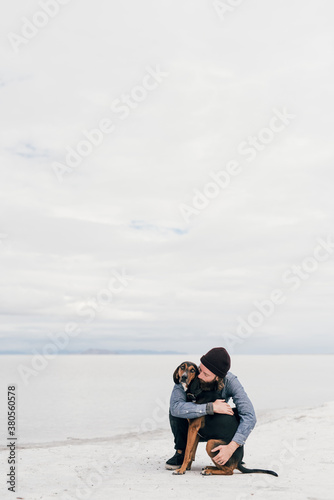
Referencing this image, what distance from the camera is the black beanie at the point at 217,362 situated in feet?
24.3

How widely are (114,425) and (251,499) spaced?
17.8 m

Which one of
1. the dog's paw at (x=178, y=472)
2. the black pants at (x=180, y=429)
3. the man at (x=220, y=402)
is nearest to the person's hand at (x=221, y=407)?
the man at (x=220, y=402)

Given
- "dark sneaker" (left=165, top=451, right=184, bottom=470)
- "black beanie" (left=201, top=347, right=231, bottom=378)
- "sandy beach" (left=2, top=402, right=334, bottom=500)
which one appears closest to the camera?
"sandy beach" (left=2, top=402, right=334, bottom=500)

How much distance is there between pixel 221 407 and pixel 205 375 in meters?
0.49

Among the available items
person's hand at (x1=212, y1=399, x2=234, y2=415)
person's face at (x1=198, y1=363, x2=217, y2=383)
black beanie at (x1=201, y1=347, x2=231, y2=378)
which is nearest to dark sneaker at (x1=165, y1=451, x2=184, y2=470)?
person's hand at (x1=212, y1=399, x2=234, y2=415)

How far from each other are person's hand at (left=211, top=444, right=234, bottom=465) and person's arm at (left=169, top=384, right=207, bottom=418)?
585 millimetres

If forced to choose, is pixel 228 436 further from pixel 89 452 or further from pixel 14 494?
pixel 89 452

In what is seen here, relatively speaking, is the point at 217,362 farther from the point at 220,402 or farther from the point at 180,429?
the point at 180,429

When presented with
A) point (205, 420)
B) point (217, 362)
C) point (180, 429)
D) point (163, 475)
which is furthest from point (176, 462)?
point (217, 362)

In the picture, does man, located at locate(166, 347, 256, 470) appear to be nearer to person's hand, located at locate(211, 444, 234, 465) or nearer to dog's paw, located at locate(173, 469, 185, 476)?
person's hand, located at locate(211, 444, 234, 465)

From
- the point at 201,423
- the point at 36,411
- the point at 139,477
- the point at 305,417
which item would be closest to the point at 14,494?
the point at 139,477

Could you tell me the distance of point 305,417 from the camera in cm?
1773

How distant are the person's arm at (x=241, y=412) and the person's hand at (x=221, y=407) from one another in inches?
8.8

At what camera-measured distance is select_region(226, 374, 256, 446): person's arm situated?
7539 millimetres
